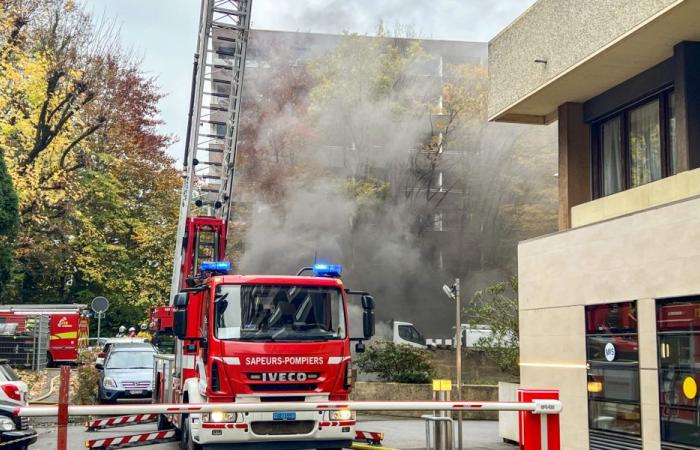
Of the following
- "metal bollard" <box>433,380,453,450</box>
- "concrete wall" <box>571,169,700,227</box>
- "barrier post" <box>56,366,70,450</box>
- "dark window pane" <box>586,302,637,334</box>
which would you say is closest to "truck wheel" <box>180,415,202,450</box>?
"metal bollard" <box>433,380,453,450</box>

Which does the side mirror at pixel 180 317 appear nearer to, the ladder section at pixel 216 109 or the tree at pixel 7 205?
the ladder section at pixel 216 109

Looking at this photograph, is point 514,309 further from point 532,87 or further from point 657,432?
point 657,432

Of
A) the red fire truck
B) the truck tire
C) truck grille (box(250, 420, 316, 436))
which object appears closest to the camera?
truck grille (box(250, 420, 316, 436))

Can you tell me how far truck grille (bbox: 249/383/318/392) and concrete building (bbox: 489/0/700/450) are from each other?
3825 millimetres

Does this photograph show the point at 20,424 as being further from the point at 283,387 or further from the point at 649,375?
the point at 649,375

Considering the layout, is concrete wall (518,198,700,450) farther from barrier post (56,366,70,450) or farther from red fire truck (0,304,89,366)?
red fire truck (0,304,89,366)

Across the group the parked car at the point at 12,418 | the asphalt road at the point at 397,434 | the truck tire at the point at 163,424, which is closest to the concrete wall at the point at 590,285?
the asphalt road at the point at 397,434

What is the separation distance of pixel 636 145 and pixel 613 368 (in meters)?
3.40

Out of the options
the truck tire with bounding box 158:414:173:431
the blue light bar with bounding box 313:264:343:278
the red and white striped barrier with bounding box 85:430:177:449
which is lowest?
the truck tire with bounding box 158:414:173:431

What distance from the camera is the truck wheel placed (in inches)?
416

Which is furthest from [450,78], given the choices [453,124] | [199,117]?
[199,117]

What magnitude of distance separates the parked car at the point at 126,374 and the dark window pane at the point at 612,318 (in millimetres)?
10496

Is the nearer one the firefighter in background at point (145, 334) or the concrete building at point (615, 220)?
the concrete building at point (615, 220)

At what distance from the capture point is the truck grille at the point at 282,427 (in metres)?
10.0
